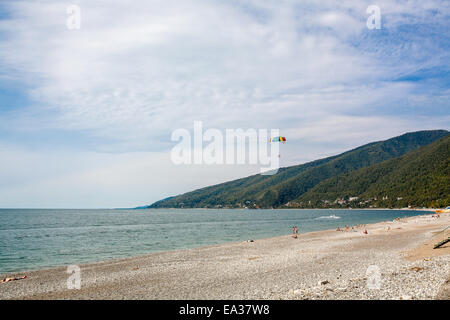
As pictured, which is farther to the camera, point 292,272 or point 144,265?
point 144,265

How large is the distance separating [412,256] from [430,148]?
20806cm

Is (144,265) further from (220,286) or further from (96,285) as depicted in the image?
(220,286)

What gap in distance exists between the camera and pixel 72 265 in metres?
27.6

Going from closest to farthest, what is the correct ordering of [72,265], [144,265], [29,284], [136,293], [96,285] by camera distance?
[136,293]
[96,285]
[29,284]
[144,265]
[72,265]
